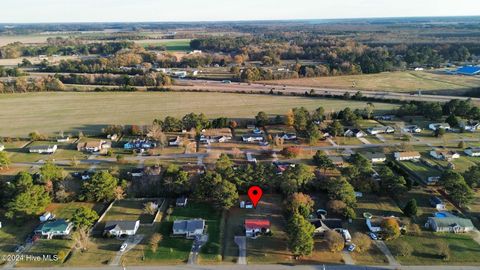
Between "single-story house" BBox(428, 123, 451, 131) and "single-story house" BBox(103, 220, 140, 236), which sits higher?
"single-story house" BBox(428, 123, 451, 131)

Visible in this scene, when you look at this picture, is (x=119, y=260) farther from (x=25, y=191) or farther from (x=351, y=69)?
(x=351, y=69)

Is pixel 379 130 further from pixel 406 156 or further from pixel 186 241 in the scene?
pixel 186 241

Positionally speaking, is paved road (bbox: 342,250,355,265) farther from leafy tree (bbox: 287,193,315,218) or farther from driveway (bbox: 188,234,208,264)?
driveway (bbox: 188,234,208,264)

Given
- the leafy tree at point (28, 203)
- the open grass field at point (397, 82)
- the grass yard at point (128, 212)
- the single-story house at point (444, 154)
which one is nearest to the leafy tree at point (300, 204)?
the grass yard at point (128, 212)

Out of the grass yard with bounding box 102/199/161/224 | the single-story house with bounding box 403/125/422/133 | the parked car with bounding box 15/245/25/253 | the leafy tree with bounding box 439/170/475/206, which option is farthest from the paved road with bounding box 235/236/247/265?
the single-story house with bounding box 403/125/422/133

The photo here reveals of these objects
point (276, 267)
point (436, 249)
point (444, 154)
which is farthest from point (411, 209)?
point (444, 154)

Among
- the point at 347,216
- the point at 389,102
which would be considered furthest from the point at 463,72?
the point at 347,216

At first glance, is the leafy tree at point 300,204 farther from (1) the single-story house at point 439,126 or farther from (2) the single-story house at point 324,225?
(1) the single-story house at point 439,126
